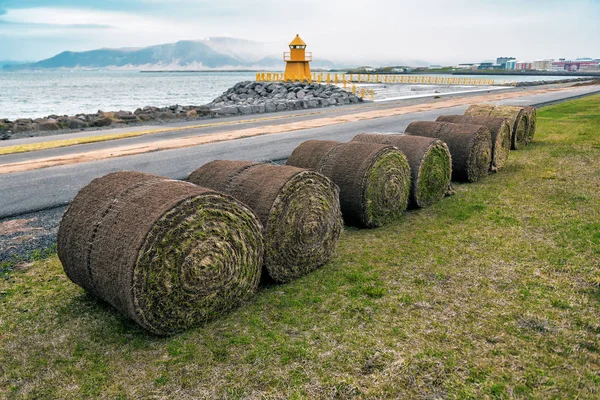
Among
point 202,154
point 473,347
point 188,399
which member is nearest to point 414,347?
point 473,347

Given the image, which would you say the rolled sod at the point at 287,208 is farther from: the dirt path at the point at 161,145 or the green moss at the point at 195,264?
the dirt path at the point at 161,145

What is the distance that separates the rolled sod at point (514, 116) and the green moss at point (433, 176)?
752 centimetres

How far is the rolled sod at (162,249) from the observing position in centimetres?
504

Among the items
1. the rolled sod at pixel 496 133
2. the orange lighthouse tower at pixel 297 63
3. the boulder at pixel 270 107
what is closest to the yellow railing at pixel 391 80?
the orange lighthouse tower at pixel 297 63

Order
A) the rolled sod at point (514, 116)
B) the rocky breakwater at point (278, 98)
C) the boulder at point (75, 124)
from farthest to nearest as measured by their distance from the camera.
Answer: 1. the rocky breakwater at point (278, 98)
2. the boulder at point (75, 124)
3. the rolled sod at point (514, 116)

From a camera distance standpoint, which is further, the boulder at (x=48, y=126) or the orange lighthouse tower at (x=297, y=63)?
the orange lighthouse tower at (x=297, y=63)

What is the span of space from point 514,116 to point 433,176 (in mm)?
8365

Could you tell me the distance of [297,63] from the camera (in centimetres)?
5853

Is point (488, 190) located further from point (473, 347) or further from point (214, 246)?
point (214, 246)

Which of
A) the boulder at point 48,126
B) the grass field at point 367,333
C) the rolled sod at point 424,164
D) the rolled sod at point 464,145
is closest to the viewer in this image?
the grass field at point 367,333

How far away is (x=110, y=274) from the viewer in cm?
518

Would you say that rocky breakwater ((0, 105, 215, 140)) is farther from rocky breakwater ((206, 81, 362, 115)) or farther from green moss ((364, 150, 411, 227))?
green moss ((364, 150, 411, 227))

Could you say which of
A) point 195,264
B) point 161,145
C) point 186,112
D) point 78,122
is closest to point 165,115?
point 186,112

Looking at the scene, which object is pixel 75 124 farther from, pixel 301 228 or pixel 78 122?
pixel 301 228
